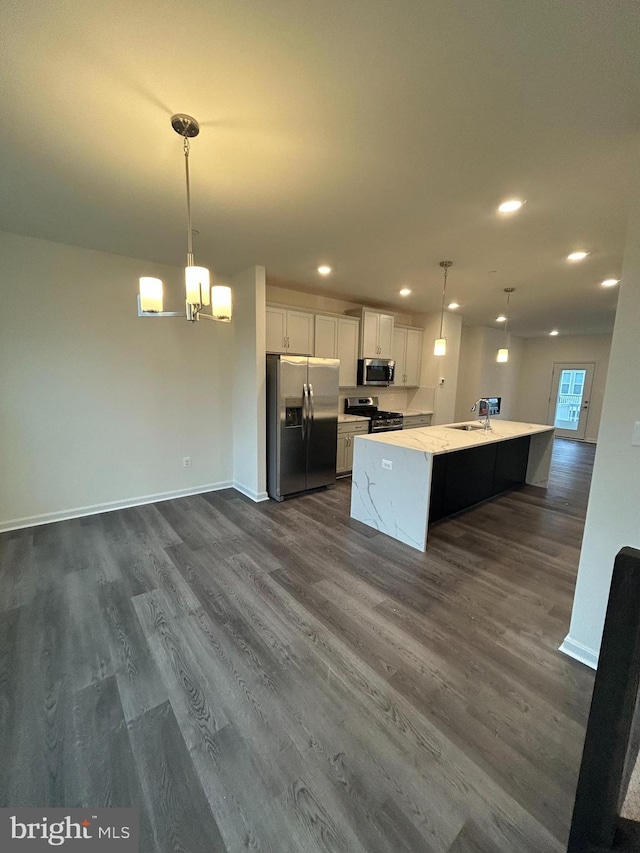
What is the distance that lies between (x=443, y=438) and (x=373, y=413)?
87.9 inches

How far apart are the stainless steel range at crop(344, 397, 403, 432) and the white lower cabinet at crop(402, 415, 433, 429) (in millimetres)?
201

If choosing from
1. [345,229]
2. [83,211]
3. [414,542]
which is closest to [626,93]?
[345,229]

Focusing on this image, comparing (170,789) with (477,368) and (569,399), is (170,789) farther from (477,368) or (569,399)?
(569,399)

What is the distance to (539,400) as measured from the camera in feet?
30.1

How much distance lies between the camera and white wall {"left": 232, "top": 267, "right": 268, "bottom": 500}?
3793 millimetres

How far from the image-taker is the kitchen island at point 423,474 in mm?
2967

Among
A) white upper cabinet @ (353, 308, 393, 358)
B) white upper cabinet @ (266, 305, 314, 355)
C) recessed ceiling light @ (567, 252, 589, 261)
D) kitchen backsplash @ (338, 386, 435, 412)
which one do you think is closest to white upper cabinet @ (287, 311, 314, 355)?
white upper cabinet @ (266, 305, 314, 355)

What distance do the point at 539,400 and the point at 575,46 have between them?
953 cm

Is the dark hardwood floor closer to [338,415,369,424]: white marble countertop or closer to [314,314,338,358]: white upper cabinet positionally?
[338,415,369,424]: white marble countertop

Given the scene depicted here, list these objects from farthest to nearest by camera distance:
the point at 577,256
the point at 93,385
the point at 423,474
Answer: the point at 93,385 < the point at 577,256 < the point at 423,474

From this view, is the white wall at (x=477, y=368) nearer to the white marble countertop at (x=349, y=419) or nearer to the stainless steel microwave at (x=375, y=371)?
the stainless steel microwave at (x=375, y=371)

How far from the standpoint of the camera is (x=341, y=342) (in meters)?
5.00

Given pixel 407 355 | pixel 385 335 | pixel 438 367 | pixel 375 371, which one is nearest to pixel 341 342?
pixel 375 371

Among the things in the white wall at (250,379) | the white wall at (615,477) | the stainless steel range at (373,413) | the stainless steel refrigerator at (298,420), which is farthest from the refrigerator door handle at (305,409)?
the white wall at (615,477)
